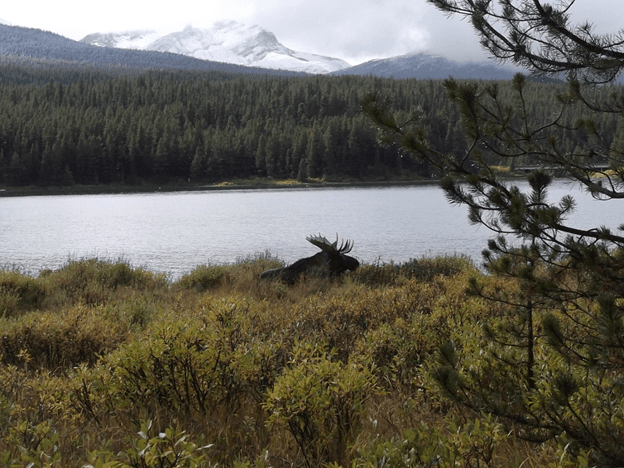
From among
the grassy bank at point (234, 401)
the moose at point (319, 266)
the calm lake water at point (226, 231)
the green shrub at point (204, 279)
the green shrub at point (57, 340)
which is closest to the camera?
the grassy bank at point (234, 401)

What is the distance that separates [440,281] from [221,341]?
26.5 ft

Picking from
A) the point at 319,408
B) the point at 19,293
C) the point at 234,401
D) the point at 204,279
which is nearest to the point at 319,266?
the point at 204,279

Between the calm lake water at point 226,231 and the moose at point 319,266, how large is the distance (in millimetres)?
1819

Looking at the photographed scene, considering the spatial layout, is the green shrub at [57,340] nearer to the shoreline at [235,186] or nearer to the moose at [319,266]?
the moose at [319,266]

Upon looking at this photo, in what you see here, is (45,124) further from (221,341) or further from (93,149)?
(221,341)

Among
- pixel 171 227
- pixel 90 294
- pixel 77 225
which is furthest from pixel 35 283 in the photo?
pixel 77 225

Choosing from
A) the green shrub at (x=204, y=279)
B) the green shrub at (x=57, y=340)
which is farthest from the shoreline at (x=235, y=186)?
the green shrub at (x=57, y=340)

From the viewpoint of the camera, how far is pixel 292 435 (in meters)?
3.92

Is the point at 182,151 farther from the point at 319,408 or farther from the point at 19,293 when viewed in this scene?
the point at 319,408

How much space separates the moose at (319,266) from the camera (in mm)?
14188

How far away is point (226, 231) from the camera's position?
34594mm

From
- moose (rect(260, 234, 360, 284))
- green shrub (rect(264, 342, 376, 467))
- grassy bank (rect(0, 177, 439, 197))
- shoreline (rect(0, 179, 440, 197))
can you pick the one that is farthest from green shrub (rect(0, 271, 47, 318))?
grassy bank (rect(0, 177, 439, 197))

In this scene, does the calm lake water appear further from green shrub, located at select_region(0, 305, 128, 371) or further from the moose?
green shrub, located at select_region(0, 305, 128, 371)

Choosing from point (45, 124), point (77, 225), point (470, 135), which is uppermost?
point (45, 124)
